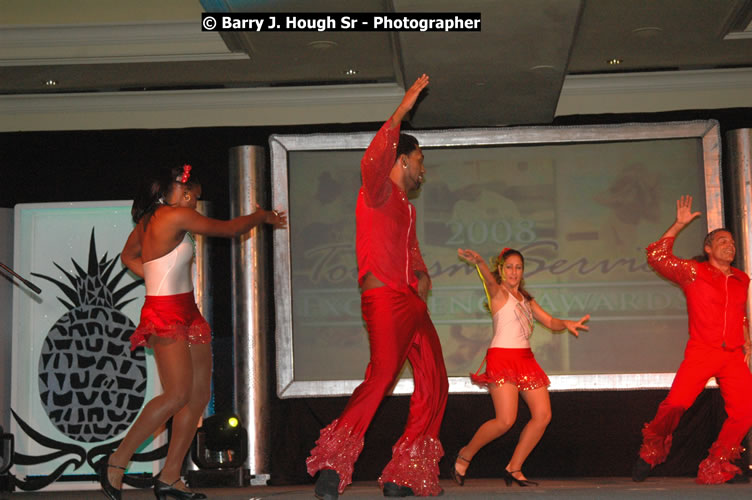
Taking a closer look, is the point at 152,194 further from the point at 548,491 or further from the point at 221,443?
the point at 548,491

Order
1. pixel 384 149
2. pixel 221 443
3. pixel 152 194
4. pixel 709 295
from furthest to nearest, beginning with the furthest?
pixel 221 443
pixel 709 295
pixel 152 194
pixel 384 149

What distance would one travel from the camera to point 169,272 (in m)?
3.92

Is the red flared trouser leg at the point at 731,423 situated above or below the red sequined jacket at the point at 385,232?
below

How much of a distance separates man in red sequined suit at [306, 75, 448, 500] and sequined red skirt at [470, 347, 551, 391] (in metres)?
1.24

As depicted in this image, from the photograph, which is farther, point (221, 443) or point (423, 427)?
point (221, 443)

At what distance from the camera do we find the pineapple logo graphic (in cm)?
604

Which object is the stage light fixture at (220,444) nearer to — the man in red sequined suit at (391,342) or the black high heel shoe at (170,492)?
the black high heel shoe at (170,492)

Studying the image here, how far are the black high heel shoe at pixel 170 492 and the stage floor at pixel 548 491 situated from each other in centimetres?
33

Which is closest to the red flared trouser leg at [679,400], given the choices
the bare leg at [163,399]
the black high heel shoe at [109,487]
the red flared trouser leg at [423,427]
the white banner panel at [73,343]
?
the red flared trouser leg at [423,427]

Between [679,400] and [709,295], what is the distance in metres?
0.69

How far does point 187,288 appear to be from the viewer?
158 inches

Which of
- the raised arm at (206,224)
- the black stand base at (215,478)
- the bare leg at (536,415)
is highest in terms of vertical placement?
the raised arm at (206,224)

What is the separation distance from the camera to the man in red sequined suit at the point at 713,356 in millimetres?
5039

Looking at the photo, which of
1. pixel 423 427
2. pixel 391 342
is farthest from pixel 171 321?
pixel 423 427
